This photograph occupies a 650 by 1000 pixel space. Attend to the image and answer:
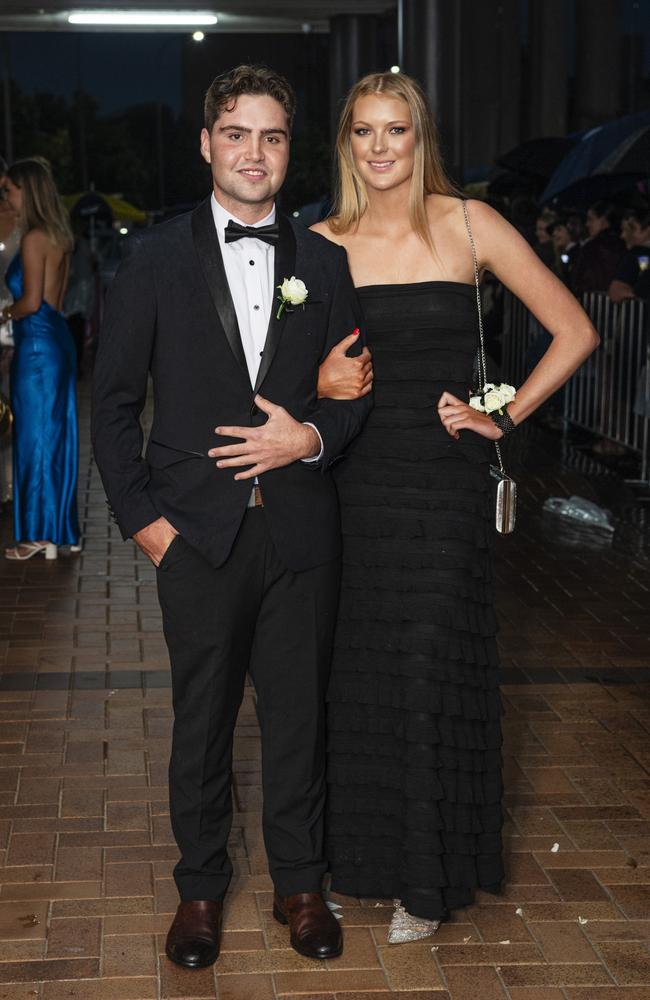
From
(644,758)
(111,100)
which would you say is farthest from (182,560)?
(111,100)

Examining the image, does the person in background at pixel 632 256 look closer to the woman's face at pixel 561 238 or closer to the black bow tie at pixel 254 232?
the woman's face at pixel 561 238

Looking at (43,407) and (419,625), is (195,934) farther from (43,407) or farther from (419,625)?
(43,407)

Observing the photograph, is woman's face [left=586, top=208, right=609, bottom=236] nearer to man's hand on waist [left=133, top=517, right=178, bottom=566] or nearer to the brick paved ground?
the brick paved ground

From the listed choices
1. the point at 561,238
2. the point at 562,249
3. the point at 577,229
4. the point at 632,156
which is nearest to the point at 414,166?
the point at 632,156

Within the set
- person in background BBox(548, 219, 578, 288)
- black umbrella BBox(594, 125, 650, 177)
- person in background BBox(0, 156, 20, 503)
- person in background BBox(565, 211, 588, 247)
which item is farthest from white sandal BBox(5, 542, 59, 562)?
person in background BBox(565, 211, 588, 247)

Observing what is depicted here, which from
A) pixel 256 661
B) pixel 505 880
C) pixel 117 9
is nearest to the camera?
pixel 256 661

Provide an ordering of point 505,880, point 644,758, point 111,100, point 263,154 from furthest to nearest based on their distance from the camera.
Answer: point 111,100
point 644,758
point 505,880
point 263,154

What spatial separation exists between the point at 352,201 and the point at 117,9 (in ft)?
67.9

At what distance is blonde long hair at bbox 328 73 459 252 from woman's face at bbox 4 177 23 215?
4732mm

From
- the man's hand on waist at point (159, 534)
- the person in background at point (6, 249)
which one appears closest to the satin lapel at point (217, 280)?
the man's hand on waist at point (159, 534)

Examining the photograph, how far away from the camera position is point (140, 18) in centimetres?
2369

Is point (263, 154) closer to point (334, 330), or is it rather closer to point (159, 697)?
point (334, 330)

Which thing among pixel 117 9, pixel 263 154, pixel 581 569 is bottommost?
pixel 581 569

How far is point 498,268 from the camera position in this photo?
392 cm
